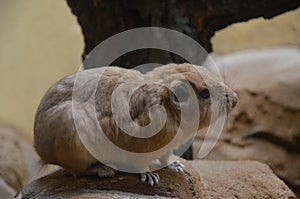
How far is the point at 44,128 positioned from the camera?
2611 millimetres

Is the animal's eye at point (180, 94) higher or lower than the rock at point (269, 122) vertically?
higher

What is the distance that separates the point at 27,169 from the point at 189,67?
8.84ft

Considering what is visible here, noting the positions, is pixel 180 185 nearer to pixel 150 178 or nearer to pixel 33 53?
pixel 150 178

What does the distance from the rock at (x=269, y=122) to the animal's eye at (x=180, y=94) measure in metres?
2.29

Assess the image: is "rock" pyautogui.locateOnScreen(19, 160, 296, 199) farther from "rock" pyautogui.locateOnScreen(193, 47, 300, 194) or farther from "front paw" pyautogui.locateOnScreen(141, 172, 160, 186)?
"rock" pyautogui.locateOnScreen(193, 47, 300, 194)

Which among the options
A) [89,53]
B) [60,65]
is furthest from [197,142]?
[60,65]

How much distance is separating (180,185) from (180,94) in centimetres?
50

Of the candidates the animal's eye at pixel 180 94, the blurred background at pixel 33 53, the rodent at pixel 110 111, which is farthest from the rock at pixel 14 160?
the animal's eye at pixel 180 94

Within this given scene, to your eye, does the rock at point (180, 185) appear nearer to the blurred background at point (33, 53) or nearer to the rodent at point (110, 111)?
the rodent at point (110, 111)

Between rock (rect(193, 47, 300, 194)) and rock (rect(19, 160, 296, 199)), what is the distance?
155 centimetres

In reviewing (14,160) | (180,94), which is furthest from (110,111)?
(14,160)

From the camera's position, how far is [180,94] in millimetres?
2496

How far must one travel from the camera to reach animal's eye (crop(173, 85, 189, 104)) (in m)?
2.49

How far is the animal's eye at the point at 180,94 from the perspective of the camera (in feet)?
8.18
